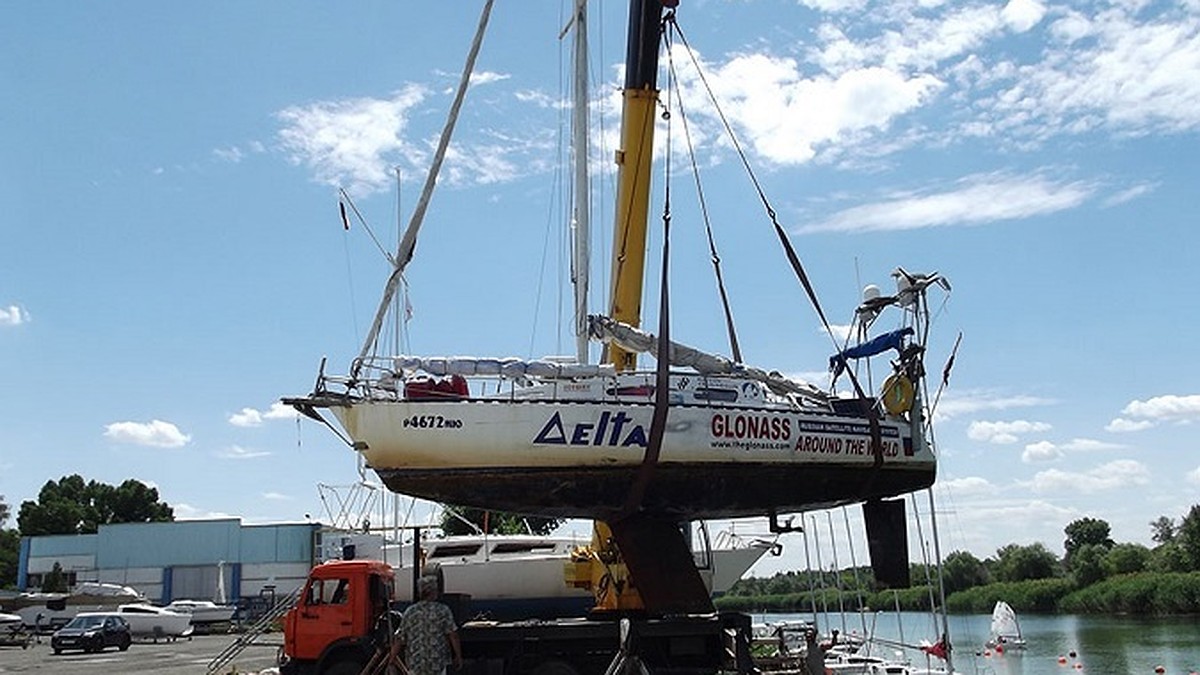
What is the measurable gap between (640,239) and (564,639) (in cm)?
665

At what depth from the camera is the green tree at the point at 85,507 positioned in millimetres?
97188

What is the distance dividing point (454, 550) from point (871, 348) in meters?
10.5

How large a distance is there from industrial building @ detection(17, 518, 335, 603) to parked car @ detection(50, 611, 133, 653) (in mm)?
23755

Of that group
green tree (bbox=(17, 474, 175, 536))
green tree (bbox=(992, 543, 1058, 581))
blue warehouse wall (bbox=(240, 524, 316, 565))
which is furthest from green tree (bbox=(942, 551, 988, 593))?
green tree (bbox=(17, 474, 175, 536))

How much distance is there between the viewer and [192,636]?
4441cm

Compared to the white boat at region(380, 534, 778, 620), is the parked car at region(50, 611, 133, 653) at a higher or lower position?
lower

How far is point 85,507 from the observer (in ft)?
343

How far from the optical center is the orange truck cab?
15.3 m

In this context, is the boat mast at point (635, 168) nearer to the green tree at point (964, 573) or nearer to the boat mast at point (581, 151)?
the boat mast at point (581, 151)

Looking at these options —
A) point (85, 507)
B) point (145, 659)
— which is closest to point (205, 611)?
point (145, 659)

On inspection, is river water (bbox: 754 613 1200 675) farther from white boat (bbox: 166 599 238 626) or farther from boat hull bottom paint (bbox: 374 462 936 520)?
white boat (bbox: 166 599 238 626)

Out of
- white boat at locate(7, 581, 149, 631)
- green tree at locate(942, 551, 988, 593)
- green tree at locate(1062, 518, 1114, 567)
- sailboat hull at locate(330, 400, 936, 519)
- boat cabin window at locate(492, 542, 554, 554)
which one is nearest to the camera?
sailboat hull at locate(330, 400, 936, 519)

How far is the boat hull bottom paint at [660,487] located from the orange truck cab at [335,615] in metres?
1.75

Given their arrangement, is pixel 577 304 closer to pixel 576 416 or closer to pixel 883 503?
pixel 576 416
